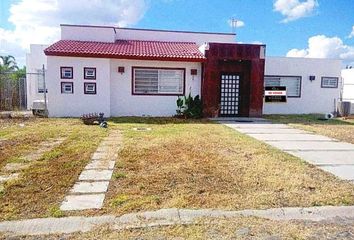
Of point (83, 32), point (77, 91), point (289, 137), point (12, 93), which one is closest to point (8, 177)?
point (289, 137)

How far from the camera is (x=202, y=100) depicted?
1562 cm

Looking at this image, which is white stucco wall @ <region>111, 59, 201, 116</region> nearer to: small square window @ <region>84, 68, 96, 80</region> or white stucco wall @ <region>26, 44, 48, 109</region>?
small square window @ <region>84, 68, 96, 80</region>

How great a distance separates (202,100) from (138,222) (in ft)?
39.6

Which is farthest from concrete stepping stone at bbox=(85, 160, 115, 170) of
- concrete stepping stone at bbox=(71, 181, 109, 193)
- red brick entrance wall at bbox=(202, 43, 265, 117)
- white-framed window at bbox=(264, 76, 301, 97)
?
white-framed window at bbox=(264, 76, 301, 97)

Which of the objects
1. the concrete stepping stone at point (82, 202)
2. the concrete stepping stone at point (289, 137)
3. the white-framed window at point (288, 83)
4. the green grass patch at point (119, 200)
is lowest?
the concrete stepping stone at point (82, 202)

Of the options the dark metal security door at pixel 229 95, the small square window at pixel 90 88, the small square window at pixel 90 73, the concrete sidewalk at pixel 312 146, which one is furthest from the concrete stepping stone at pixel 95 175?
the dark metal security door at pixel 229 95

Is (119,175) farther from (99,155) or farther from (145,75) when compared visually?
(145,75)

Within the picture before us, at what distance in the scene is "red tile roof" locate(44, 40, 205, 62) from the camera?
14594 millimetres

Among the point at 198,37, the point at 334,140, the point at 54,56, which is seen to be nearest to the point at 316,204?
the point at 334,140

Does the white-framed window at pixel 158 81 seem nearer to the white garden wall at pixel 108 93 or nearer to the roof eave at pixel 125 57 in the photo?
the white garden wall at pixel 108 93

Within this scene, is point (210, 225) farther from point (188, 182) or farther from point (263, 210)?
point (188, 182)

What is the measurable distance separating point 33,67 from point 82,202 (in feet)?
54.7

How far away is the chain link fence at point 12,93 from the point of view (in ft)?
58.5

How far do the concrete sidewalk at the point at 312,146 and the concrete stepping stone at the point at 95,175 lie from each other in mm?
4005
